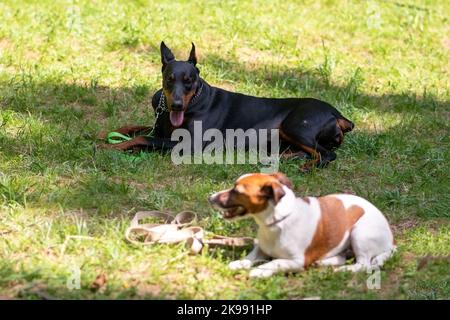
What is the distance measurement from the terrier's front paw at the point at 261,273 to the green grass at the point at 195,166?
4cm

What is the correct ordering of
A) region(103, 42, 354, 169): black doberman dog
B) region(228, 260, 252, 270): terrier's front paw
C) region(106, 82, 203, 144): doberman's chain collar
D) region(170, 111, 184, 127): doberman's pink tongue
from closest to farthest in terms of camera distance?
region(228, 260, 252, 270): terrier's front paw → region(103, 42, 354, 169): black doberman dog → region(170, 111, 184, 127): doberman's pink tongue → region(106, 82, 203, 144): doberman's chain collar

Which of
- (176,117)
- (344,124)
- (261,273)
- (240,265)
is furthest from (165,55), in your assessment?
(261,273)

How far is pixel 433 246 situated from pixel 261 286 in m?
1.46

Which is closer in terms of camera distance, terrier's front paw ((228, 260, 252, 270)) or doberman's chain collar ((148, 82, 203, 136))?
terrier's front paw ((228, 260, 252, 270))

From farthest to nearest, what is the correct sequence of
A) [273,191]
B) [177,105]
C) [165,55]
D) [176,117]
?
[165,55]
[176,117]
[177,105]
[273,191]

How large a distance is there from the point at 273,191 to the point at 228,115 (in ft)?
9.09

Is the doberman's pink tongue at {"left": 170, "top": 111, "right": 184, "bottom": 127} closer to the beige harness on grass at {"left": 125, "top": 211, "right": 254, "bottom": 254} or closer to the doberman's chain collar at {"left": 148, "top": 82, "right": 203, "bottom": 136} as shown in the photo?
the doberman's chain collar at {"left": 148, "top": 82, "right": 203, "bottom": 136}

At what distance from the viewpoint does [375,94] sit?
905cm

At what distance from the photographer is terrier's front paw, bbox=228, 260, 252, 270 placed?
16.4ft

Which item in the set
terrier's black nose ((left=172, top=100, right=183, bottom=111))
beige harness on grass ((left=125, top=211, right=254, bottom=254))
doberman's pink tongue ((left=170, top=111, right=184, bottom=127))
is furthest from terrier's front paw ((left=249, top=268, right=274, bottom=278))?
doberman's pink tongue ((left=170, top=111, right=184, bottom=127))

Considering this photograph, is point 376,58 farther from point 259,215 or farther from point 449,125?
point 259,215

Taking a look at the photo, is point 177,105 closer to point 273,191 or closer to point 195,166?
point 195,166

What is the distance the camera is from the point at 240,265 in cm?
501

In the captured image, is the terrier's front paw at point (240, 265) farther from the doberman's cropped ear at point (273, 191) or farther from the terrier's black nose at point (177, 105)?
the terrier's black nose at point (177, 105)
